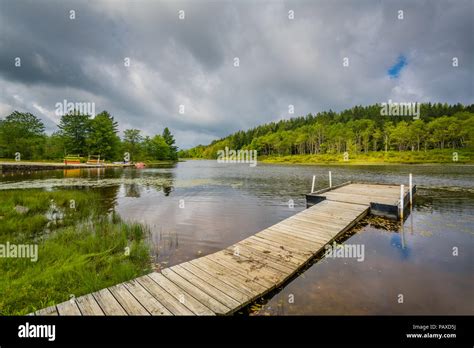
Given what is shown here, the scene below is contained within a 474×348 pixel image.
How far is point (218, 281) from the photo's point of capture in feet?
16.2

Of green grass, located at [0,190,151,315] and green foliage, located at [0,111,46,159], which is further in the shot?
green foliage, located at [0,111,46,159]

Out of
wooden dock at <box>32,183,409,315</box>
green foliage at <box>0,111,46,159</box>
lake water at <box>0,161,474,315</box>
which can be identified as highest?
green foliage at <box>0,111,46,159</box>

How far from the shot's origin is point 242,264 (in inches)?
229

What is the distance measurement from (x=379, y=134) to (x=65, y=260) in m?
99.9

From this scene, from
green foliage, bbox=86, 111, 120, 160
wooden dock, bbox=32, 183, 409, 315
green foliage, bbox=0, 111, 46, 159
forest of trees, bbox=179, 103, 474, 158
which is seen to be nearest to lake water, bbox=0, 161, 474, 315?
wooden dock, bbox=32, 183, 409, 315

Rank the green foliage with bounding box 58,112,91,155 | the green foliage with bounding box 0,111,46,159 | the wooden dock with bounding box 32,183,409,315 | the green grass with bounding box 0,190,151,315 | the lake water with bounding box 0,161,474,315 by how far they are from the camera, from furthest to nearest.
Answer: the green foliage with bounding box 58,112,91,155 → the green foliage with bounding box 0,111,46,159 → the lake water with bounding box 0,161,474,315 → the green grass with bounding box 0,190,151,315 → the wooden dock with bounding box 32,183,409,315

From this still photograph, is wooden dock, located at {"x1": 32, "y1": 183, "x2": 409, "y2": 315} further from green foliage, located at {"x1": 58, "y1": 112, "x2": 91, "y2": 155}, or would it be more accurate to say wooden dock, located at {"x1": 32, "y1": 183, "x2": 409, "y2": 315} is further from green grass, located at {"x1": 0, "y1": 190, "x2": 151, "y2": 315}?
green foliage, located at {"x1": 58, "y1": 112, "x2": 91, "y2": 155}

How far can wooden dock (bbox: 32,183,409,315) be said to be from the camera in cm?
389

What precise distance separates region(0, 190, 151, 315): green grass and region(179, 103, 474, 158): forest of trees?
3658 inches

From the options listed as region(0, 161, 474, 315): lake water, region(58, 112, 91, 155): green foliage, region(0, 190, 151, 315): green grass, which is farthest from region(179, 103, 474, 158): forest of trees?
A: region(0, 190, 151, 315): green grass

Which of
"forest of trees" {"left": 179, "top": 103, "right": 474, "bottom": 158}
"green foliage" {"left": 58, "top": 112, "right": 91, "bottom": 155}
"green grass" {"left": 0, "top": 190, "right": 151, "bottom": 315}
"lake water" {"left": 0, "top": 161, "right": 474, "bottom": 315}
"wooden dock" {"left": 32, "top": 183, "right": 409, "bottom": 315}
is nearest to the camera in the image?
"wooden dock" {"left": 32, "top": 183, "right": 409, "bottom": 315}

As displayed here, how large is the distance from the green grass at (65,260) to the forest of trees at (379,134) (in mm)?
92926

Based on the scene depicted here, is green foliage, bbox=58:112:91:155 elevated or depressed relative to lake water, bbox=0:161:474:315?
elevated

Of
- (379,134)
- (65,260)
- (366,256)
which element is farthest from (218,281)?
(379,134)
